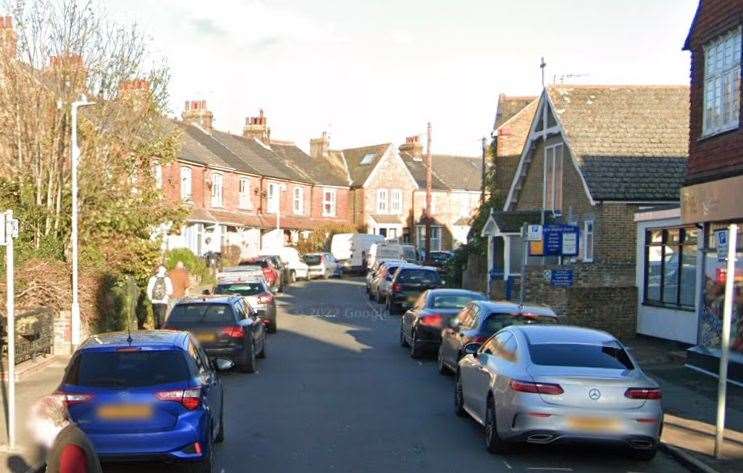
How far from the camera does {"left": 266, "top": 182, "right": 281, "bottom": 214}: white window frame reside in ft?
196

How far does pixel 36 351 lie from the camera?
1727 cm

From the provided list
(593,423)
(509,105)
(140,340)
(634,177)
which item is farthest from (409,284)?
(140,340)

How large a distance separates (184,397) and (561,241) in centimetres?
1703

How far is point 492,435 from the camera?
409 inches

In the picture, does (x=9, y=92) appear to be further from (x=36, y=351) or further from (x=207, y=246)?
(x=207, y=246)

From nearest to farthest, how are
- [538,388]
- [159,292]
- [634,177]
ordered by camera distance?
[538,388], [159,292], [634,177]

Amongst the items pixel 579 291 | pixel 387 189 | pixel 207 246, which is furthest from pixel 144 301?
pixel 387 189

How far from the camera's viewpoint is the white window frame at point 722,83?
54.0 feet

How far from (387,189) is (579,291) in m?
46.0

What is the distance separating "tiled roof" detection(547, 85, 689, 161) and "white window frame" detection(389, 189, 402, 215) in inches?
1498

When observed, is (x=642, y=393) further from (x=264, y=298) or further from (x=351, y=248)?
(x=351, y=248)

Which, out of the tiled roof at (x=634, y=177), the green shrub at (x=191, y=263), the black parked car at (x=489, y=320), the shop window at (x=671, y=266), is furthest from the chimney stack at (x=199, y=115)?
the black parked car at (x=489, y=320)

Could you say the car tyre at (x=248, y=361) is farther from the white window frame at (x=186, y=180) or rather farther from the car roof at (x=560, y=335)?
the white window frame at (x=186, y=180)

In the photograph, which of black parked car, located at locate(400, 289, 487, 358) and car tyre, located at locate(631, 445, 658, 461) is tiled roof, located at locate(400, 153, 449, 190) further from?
car tyre, located at locate(631, 445, 658, 461)
